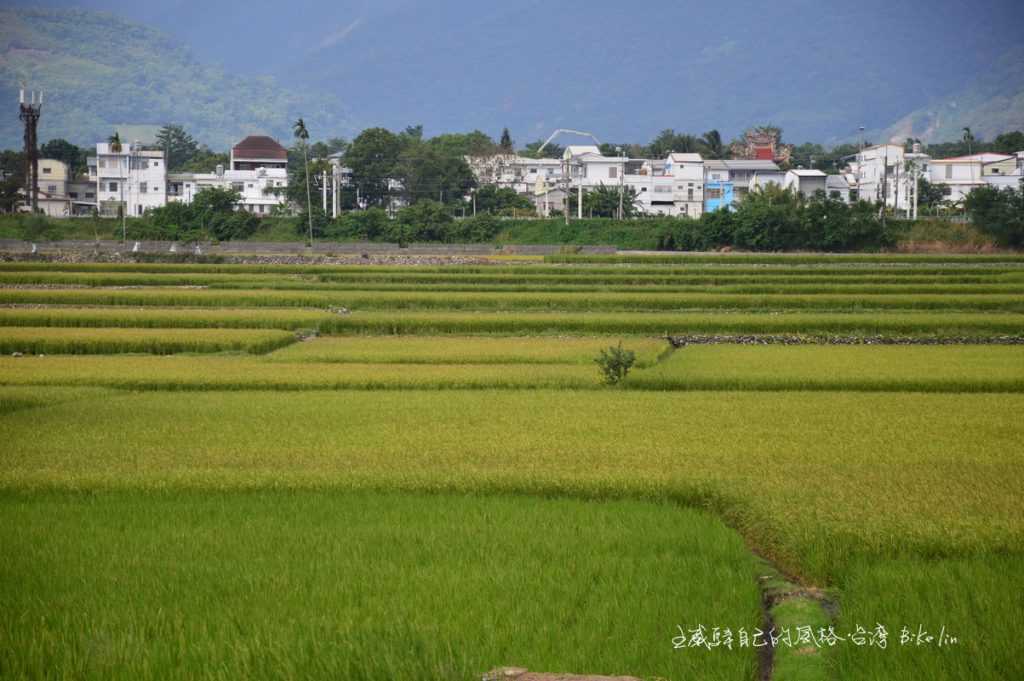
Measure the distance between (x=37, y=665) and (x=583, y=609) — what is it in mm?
2917

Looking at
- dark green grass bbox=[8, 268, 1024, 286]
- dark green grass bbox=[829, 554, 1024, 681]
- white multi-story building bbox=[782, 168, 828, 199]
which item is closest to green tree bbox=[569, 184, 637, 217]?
white multi-story building bbox=[782, 168, 828, 199]

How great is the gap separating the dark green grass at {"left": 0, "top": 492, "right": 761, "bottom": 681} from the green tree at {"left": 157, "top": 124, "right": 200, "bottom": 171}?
105935 mm

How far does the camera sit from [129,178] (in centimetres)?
8419

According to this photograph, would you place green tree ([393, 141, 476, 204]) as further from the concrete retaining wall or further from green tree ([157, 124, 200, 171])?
green tree ([157, 124, 200, 171])

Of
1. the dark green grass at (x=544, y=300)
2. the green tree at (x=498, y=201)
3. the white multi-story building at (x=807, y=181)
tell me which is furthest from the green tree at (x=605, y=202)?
the dark green grass at (x=544, y=300)

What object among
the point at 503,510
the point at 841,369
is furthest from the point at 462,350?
the point at 503,510

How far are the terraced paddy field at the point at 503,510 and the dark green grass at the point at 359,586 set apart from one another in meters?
A: 0.03

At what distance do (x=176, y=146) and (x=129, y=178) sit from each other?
1297 inches

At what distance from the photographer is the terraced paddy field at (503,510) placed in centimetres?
608

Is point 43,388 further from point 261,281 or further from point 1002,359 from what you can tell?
point 261,281

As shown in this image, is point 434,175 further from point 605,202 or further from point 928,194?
point 928,194

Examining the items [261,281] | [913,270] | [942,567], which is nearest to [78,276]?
[261,281]

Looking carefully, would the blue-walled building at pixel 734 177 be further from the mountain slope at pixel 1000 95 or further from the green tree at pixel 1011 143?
the green tree at pixel 1011 143

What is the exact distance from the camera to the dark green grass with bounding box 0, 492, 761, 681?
5.79 meters
